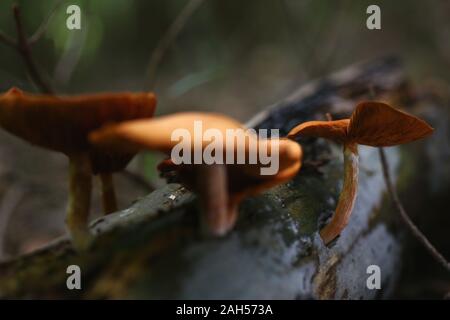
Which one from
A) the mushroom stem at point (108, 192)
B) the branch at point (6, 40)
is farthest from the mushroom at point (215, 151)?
the branch at point (6, 40)

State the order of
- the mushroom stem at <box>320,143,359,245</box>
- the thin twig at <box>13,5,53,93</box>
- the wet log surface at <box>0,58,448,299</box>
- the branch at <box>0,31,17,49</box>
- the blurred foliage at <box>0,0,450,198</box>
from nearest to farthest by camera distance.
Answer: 1. the wet log surface at <box>0,58,448,299</box>
2. the mushroom stem at <box>320,143,359,245</box>
3. the thin twig at <box>13,5,53,93</box>
4. the branch at <box>0,31,17,49</box>
5. the blurred foliage at <box>0,0,450,198</box>

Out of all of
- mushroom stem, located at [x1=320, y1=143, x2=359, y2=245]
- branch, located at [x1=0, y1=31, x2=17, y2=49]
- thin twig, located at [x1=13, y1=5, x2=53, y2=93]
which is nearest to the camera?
mushroom stem, located at [x1=320, y1=143, x2=359, y2=245]

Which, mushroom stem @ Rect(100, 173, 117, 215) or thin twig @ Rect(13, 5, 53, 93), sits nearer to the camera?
mushroom stem @ Rect(100, 173, 117, 215)

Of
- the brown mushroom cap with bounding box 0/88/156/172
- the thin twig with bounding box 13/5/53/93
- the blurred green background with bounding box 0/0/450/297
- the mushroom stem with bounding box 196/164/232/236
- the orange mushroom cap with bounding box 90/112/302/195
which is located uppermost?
the blurred green background with bounding box 0/0/450/297

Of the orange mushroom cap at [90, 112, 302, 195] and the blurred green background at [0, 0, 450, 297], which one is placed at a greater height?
the blurred green background at [0, 0, 450, 297]

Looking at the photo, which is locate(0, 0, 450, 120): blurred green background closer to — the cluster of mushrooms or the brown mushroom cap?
the cluster of mushrooms

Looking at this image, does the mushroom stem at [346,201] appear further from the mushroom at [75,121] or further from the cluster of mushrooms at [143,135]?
the mushroom at [75,121]

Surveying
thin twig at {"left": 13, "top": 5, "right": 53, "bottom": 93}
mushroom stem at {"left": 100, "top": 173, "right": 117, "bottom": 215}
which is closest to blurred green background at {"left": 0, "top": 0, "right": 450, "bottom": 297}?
thin twig at {"left": 13, "top": 5, "right": 53, "bottom": 93}
